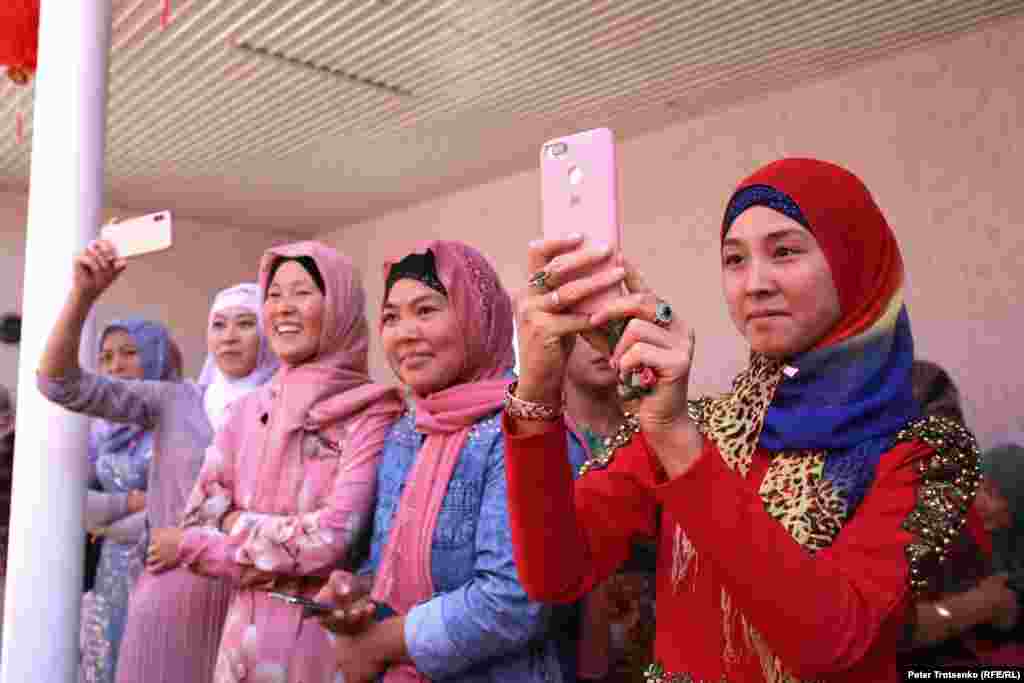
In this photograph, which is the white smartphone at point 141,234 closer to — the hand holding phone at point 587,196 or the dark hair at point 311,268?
the dark hair at point 311,268

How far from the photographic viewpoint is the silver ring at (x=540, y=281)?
87 centimetres

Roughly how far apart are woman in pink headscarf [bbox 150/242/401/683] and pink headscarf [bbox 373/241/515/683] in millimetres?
171

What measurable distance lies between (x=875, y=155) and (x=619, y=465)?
3549mm

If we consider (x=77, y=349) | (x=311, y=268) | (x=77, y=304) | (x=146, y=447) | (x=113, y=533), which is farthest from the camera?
(x=146, y=447)

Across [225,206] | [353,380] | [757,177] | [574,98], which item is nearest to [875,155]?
[574,98]

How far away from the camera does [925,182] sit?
395 centimetres

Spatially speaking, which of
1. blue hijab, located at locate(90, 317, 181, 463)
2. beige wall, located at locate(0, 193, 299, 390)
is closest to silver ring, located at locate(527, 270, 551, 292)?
blue hijab, located at locate(90, 317, 181, 463)

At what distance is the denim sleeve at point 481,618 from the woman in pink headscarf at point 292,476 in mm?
343

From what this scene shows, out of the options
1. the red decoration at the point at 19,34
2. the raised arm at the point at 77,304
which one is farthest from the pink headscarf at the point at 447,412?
the red decoration at the point at 19,34

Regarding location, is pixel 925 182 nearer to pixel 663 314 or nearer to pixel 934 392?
pixel 934 392

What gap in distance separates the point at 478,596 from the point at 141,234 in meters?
0.97

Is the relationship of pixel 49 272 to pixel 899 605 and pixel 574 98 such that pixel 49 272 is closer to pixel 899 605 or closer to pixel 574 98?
pixel 899 605

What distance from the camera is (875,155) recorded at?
A: 410 centimetres

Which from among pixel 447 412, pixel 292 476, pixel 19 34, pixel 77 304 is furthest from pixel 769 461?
pixel 19 34
